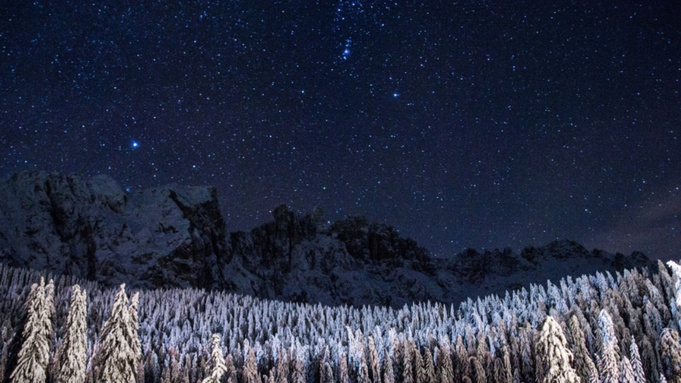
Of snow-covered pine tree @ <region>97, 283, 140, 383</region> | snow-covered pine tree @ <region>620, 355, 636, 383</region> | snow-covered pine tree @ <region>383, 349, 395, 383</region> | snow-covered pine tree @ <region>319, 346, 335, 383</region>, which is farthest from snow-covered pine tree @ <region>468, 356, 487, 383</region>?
snow-covered pine tree @ <region>97, 283, 140, 383</region>

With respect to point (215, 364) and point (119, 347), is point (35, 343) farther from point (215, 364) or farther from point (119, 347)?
point (215, 364)

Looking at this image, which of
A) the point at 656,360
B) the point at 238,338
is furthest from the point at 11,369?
the point at 238,338

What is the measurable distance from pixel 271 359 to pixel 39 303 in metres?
127

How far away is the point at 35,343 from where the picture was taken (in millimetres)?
31812

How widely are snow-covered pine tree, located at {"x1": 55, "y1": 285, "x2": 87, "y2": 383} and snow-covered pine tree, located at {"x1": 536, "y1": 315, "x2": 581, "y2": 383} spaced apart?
30.9 metres

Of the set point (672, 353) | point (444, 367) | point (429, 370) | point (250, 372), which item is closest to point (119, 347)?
point (250, 372)

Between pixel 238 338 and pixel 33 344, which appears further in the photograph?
pixel 238 338

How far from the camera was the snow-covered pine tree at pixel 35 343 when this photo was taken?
3144cm

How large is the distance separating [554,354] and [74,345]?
3303cm

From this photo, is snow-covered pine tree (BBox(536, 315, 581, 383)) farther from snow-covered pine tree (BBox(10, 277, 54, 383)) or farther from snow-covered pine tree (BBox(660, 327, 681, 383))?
snow-covered pine tree (BBox(660, 327, 681, 383))

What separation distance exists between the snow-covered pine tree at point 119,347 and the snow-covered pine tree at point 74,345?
210 inches

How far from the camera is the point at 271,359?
14850 centimetres

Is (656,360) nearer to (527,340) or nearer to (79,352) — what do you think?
(527,340)

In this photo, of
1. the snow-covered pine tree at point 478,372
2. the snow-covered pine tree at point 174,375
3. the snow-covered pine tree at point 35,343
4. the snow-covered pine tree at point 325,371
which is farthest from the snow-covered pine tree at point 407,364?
the snow-covered pine tree at point 35,343
